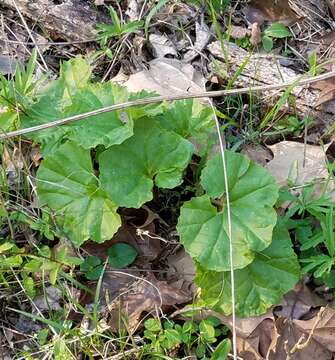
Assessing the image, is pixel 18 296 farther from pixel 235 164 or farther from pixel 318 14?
pixel 318 14

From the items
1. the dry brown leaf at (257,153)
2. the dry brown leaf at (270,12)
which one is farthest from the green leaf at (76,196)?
the dry brown leaf at (270,12)

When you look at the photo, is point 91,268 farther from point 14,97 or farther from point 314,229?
point 314,229

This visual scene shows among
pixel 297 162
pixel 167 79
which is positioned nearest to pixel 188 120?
pixel 167 79

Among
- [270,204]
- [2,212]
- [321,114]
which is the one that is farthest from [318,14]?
[2,212]

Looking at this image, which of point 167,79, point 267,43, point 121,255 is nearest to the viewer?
point 121,255

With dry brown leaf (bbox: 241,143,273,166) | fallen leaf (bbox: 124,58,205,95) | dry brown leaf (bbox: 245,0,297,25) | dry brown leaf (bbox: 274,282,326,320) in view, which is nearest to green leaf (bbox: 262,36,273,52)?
dry brown leaf (bbox: 245,0,297,25)

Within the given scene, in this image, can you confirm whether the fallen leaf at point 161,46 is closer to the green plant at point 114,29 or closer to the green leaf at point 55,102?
the green plant at point 114,29
